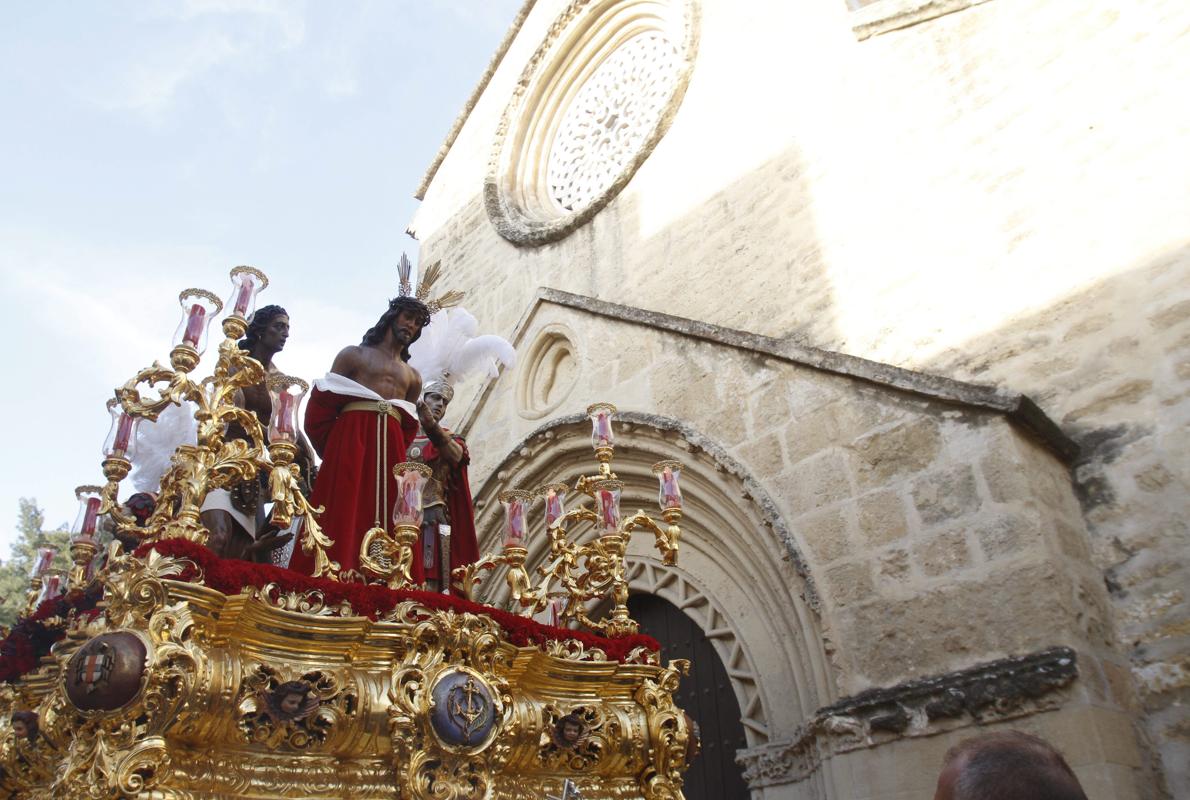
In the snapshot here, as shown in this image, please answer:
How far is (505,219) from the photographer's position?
36.4ft

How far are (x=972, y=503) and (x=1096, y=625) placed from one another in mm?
769

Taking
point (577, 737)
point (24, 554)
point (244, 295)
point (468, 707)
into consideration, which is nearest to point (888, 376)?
point (577, 737)

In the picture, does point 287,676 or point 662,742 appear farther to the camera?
point 662,742

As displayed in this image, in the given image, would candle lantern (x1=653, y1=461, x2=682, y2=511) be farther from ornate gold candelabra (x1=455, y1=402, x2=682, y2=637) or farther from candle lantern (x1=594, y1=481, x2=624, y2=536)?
candle lantern (x1=594, y1=481, x2=624, y2=536)

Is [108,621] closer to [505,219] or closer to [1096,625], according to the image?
[1096,625]

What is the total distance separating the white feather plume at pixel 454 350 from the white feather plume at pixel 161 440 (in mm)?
1268

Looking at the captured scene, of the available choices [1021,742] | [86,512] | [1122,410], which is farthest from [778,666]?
[1021,742]

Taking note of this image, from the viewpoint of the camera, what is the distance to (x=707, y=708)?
6.03 meters

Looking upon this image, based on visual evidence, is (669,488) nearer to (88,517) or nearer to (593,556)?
(593,556)

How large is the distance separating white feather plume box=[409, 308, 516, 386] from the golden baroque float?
5.39 feet

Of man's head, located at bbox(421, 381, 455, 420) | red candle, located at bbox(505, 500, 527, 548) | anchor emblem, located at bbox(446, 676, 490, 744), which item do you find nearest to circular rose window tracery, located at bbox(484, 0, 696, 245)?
man's head, located at bbox(421, 381, 455, 420)

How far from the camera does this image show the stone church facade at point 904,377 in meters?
4.23

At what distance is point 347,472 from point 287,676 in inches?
55.9

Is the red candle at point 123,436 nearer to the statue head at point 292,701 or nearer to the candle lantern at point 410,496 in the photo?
the candle lantern at point 410,496
